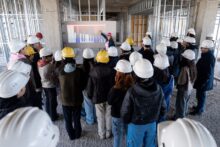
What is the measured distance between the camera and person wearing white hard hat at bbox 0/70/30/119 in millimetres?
1756

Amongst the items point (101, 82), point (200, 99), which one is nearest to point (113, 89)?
point (101, 82)

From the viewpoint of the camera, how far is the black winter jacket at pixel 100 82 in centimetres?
273

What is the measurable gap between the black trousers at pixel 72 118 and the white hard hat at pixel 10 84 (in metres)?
1.21

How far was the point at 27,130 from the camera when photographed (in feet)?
2.93

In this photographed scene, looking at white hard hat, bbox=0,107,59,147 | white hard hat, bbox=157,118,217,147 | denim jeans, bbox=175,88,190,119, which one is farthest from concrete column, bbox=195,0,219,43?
white hard hat, bbox=0,107,59,147

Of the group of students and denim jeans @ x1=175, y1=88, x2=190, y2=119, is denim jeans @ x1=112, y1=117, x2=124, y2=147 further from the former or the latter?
denim jeans @ x1=175, y1=88, x2=190, y2=119

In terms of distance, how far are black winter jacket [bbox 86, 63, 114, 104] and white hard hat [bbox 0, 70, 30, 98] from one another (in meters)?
1.11

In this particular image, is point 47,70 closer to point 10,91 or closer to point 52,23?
point 10,91

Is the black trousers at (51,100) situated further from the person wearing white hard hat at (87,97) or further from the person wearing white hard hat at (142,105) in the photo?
the person wearing white hard hat at (142,105)

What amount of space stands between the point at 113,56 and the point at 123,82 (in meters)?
0.93

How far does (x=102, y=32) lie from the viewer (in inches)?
209

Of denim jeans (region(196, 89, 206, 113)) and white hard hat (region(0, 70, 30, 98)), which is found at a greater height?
white hard hat (region(0, 70, 30, 98))

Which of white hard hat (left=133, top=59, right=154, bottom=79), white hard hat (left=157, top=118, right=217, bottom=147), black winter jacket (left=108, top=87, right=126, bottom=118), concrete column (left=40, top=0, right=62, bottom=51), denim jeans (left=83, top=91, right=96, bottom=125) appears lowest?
denim jeans (left=83, top=91, right=96, bottom=125)

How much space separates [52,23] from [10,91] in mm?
4215
